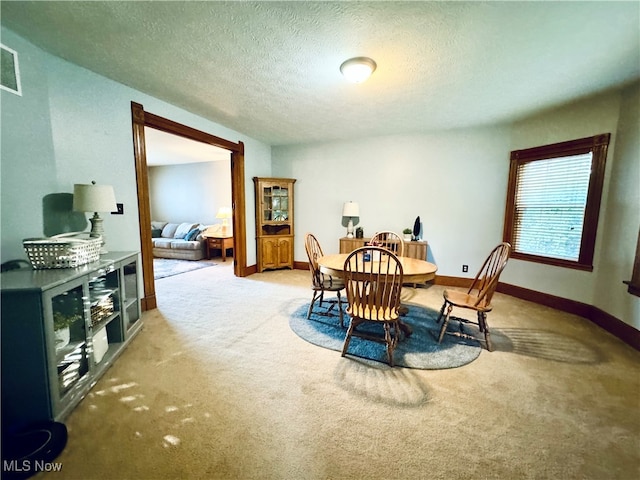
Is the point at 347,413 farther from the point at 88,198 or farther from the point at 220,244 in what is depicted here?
the point at 220,244

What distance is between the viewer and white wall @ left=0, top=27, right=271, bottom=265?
6.16ft

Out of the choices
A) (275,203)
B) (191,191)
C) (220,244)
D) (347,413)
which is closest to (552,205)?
(347,413)

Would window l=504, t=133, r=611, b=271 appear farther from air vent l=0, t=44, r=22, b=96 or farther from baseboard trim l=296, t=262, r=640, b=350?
air vent l=0, t=44, r=22, b=96

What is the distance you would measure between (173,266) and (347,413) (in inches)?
202

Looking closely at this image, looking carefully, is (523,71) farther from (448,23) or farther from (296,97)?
(296,97)

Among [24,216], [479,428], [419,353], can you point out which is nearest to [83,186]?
[24,216]

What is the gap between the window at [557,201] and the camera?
2.94m

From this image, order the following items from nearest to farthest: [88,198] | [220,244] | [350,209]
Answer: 1. [88,198]
2. [350,209]
3. [220,244]

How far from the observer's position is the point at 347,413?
5.19 ft

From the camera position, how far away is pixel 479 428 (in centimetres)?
148

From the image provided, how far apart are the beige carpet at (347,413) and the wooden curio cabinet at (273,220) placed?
8.40 feet

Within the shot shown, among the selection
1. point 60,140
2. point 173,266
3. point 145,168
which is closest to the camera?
point 60,140

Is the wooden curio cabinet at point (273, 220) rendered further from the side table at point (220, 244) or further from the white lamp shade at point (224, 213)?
the white lamp shade at point (224, 213)

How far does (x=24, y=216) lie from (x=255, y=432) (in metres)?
2.27
